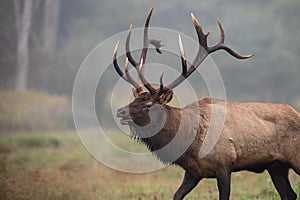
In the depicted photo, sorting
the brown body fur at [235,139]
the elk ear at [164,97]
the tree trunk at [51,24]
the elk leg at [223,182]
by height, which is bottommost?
the elk leg at [223,182]

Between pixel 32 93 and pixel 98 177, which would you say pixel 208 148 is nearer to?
pixel 98 177

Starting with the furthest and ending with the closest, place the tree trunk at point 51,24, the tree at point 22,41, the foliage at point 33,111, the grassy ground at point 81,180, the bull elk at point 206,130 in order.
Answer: the tree trunk at point 51,24, the foliage at point 33,111, the tree at point 22,41, the grassy ground at point 81,180, the bull elk at point 206,130

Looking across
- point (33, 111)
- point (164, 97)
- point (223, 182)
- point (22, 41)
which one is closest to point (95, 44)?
point (22, 41)

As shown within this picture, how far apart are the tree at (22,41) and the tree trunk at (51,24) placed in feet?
13.6

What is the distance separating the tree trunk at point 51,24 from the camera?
36.3m

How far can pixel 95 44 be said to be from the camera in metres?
36.6

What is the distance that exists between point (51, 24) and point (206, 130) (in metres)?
31.0

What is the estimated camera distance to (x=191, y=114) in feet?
29.6

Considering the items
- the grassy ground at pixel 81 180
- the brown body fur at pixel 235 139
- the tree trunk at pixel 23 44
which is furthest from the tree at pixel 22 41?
the brown body fur at pixel 235 139

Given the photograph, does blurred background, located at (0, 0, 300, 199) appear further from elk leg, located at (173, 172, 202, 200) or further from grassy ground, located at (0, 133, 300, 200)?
elk leg, located at (173, 172, 202, 200)

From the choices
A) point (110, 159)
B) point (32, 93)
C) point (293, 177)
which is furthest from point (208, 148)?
point (32, 93)

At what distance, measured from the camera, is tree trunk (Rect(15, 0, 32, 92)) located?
20.9m

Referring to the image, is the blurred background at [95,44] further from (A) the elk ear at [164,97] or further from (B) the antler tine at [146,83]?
(A) the elk ear at [164,97]

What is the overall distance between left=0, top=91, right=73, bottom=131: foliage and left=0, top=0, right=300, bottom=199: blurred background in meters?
0.04
